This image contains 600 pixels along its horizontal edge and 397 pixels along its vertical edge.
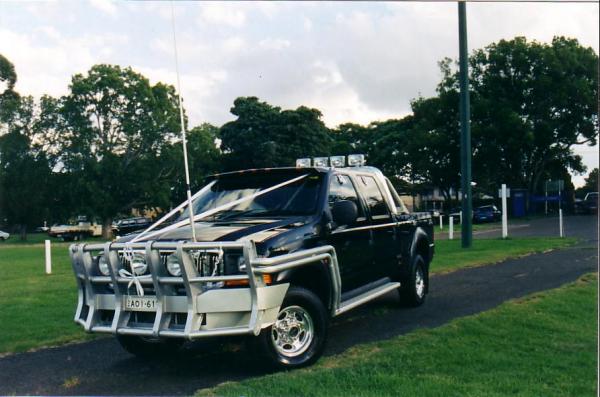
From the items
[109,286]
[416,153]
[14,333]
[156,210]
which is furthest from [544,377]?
[416,153]

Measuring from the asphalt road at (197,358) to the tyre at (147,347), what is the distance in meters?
0.11

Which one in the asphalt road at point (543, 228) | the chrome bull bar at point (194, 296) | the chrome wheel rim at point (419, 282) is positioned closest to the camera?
the chrome bull bar at point (194, 296)

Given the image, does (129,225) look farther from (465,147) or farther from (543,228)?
(543,228)

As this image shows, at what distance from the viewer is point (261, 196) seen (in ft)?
19.6

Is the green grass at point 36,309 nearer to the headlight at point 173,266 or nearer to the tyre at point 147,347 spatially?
the tyre at point 147,347

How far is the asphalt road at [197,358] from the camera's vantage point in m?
4.80

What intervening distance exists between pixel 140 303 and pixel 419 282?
178 inches

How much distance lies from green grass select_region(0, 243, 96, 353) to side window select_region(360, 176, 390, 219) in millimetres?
3704

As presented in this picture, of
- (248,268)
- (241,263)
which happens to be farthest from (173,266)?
(248,268)

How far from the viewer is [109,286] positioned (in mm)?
5188

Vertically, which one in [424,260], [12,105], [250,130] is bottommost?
[424,260]

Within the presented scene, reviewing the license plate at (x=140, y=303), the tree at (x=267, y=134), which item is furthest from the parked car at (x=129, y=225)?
the license plate at (x=140, y=303)

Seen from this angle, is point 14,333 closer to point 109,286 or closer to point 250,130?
point 109,286

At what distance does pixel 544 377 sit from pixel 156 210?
15.6ft
